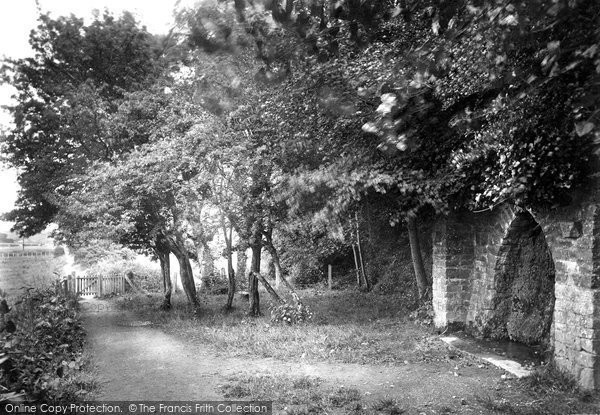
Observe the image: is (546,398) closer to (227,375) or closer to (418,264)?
(227,375)

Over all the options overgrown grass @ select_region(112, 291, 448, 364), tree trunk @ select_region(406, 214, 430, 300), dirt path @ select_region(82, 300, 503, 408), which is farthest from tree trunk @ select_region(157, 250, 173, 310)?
tree trunk @ select_region(406, 214, 430, 300)

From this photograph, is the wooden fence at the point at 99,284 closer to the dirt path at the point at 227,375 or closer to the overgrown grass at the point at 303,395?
the dirt path at the point at 227,375

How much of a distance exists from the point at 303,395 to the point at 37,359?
10.5 ft

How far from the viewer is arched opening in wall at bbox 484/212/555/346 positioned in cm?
750

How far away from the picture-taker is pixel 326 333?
917 centimetres

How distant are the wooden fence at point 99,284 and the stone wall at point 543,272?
56.1ft

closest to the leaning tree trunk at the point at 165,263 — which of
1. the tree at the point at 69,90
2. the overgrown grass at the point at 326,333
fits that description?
the overgrown grass at the point at 326,333

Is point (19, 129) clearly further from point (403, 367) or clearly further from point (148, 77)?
point (403, 367)

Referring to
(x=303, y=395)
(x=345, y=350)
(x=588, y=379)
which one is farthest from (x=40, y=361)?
(x=588, y=379)

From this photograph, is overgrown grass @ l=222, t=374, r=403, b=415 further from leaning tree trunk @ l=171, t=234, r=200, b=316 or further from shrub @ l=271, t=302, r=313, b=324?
leaning tree trunk @ l=171, t=234, r=200, b=316

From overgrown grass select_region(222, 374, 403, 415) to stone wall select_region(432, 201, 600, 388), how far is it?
2.37 m

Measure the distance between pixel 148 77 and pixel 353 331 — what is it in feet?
30.6

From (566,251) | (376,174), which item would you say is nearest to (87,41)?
(376,174)

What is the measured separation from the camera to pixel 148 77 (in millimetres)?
13469
